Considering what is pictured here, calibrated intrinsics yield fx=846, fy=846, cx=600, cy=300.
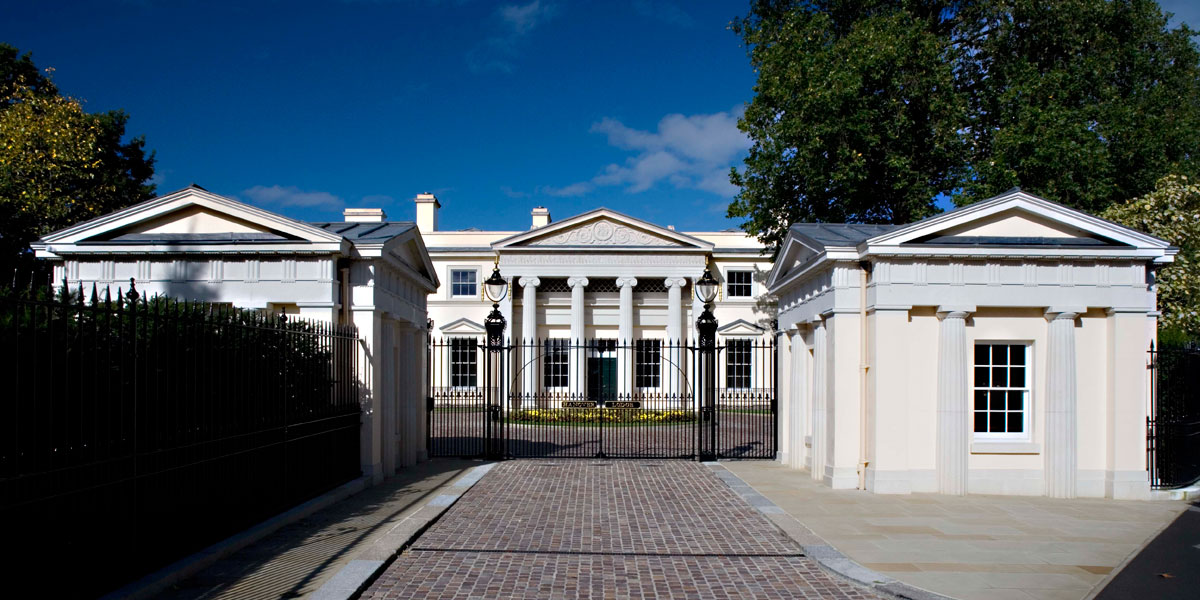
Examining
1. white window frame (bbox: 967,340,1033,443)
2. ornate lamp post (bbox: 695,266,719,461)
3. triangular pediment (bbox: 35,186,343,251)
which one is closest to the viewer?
triangular pediment (bbox: 35,186,343,251)

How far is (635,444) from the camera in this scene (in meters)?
23.0

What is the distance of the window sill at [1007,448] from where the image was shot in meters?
13.0

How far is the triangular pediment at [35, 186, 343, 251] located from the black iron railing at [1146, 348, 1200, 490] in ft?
41.2

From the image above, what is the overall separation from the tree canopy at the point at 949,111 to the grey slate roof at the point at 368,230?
51.1 ft

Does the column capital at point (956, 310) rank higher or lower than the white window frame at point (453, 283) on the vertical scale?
lower

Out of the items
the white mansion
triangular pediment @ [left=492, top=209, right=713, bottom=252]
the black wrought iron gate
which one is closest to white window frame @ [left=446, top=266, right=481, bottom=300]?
the black wrought iron gate

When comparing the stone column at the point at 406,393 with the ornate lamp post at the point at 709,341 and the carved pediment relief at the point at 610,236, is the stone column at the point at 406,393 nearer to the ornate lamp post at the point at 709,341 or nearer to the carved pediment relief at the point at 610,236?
the ornate lamp post at the point at 709,341

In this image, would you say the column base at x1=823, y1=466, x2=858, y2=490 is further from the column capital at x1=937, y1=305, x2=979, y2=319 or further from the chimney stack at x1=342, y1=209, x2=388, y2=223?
the chimney stack at x1=342, y1=209, x2=388, y2=223

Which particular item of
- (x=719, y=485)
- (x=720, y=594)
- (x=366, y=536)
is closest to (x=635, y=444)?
(x=719, y=485)

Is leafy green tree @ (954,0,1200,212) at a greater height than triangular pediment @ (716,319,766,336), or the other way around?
leafy green tree @ (954,0,1200,212)

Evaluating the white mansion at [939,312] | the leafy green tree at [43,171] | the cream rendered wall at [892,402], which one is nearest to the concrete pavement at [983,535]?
the cream rendered wall at [892,402]

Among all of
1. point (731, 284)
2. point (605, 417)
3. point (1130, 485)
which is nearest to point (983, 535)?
point (1130, 485)

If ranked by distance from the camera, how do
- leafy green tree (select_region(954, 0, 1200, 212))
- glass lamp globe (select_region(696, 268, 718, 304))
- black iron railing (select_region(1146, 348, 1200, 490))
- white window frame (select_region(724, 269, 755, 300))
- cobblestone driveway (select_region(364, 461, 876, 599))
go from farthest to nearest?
white window frame (select_region(724, 269, 755, 300)) → leafy green tree (select_region(954, 0, 1200, 212)) → glass lamp globe (select_region(696, 268, 718, 304)) → black iron railing (select_region(1146, 348, 1200, 490)) → cobblestone driveway (select_region(364, 461, 876, 599))

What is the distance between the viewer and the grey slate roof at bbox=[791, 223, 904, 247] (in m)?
13.8
